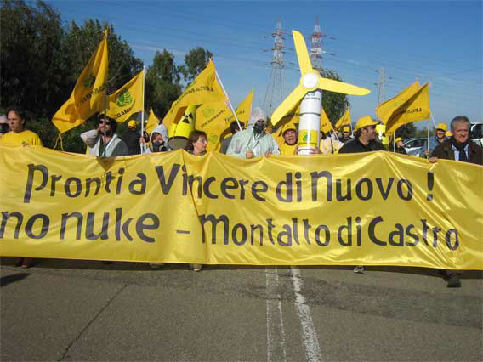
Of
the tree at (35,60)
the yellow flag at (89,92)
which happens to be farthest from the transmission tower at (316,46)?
the yellow flag at (89,92)

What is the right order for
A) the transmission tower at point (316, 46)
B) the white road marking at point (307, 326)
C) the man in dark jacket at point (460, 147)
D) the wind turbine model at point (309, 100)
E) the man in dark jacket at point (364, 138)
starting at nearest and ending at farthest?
1. the white road marking at point (307, 326)
2. the man in dark jacket at point (460, 147)
3. the wind turbine model at point (309, 100)
4. the man in dark jacket at point (364, 138)
5. the transmission tower at point (316, 46)

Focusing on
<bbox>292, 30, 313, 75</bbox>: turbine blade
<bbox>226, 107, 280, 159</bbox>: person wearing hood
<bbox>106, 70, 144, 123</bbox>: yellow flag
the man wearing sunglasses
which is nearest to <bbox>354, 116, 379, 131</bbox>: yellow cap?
<bbox>292, 30, 313, 75</bbox>: turbine blade

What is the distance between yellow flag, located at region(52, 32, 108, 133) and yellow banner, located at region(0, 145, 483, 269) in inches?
18.3

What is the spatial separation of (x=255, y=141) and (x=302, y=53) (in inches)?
54.0

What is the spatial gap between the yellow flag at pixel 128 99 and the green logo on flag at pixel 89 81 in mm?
4636

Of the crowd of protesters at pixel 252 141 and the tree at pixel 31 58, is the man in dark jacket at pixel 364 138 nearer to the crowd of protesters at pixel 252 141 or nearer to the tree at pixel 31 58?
the crowd of protesters at pixel 252 141

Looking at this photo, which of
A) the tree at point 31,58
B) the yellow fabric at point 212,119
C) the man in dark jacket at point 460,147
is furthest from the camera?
the tree at point 31,58

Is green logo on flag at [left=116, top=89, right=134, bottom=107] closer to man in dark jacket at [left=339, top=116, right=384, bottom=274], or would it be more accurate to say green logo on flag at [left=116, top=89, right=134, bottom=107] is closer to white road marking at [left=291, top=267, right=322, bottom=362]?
man in dark jacket at [left=339, top=116, right=384, bottom=274]

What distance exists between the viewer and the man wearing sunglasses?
5.61m

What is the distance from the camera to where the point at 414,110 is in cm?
656

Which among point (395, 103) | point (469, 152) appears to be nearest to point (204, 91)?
point (395, 103)

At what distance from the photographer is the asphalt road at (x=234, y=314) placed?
10.4 feet

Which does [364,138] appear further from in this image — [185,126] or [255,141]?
[185,126]

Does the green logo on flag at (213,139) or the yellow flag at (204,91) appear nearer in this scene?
the yellow flag at (204,91)
